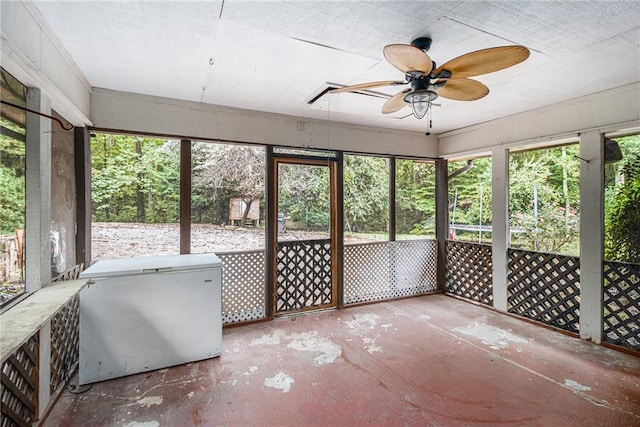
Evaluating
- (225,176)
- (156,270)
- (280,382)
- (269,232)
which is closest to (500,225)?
(269,232)

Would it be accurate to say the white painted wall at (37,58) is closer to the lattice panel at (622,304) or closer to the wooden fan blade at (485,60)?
the wooden fan blade at (485,60)

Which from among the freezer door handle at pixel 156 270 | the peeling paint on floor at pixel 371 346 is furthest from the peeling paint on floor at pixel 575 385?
the freezer door handle at pixel 156 270

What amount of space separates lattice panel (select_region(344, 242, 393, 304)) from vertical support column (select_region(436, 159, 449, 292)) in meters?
1.03

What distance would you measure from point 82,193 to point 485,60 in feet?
12.0

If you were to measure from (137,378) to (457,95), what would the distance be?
3.60 metres

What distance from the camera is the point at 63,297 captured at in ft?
6.61

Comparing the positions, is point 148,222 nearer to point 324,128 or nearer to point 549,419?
point 324,128

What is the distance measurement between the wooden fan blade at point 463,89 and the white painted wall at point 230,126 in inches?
85.0

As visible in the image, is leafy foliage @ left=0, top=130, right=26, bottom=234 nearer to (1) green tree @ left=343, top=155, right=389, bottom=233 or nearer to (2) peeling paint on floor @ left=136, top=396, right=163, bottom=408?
(2) peeling paint on floor @ left=136, top=396, right=163, bottom=408

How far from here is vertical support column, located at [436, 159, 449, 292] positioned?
208 inches

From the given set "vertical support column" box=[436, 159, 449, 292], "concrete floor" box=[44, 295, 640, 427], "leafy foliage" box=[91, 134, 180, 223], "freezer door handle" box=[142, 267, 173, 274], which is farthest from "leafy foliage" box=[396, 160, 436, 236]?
"freezer door handle" box=[142, 267, 173, 274]

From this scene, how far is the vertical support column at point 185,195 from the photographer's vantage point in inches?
141

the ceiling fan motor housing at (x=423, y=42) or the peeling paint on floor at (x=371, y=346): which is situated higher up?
the ceiling fan motor housing at (x=423, y=42)

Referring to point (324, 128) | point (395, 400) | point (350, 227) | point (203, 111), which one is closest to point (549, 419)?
point (395, 400)
